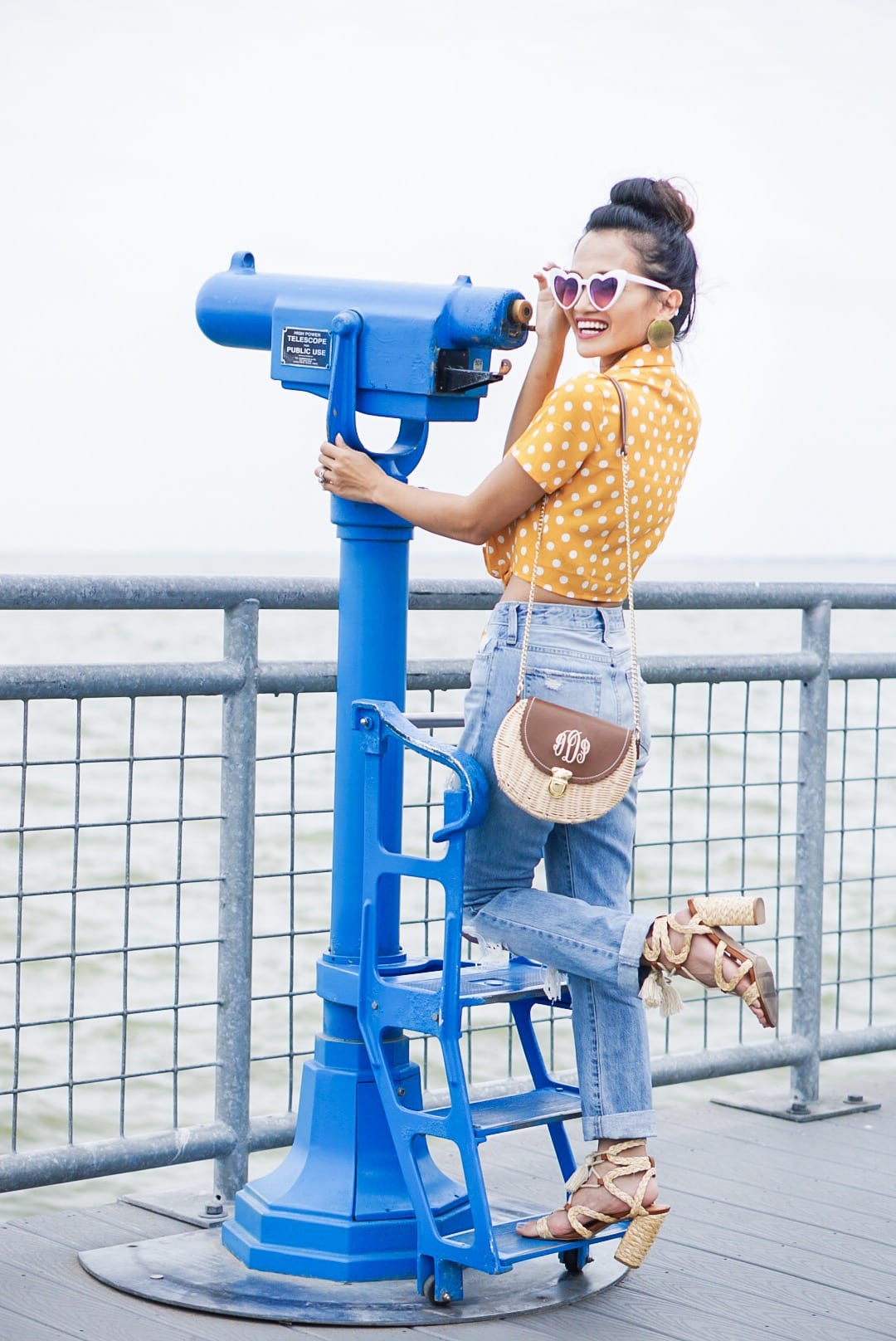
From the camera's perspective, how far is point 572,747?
235 cm

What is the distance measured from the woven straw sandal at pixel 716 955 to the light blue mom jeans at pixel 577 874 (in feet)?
0.09

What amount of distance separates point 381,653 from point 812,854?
1470mm

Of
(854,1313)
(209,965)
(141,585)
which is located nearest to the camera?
(854,1313)

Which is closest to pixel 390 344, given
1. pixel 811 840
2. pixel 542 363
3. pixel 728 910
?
pixel 542 363

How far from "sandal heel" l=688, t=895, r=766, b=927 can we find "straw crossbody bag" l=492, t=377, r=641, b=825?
18 cm

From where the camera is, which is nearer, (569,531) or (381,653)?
(569,531)

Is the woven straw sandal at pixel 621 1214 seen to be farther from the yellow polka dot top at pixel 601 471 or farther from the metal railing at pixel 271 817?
the yellow polka dot top at pixel 601 471

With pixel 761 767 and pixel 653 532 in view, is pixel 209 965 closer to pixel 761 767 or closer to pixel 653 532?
pixel 761 767

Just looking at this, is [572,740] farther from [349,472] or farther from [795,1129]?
[795,1129]

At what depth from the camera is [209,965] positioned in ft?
29.7

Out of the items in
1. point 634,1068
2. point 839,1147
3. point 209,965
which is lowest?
point 209,965

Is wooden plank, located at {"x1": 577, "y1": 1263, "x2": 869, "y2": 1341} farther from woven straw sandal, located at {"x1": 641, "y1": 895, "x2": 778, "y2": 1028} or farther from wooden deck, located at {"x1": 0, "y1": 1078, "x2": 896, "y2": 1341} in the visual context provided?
woven straw sandal, located at {"x1": 641, "y1": 895, "x2": 778, "y2": 1028}

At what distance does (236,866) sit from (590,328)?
1.05 m

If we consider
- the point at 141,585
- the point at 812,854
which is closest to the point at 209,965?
the point at 812,854
